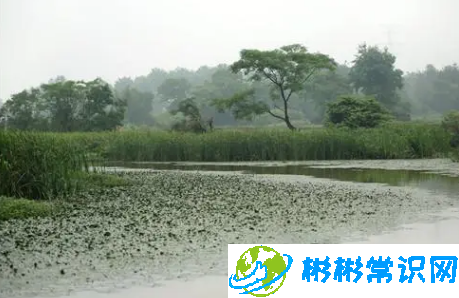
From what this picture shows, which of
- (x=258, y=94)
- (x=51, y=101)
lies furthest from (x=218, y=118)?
(x=51, y=101)

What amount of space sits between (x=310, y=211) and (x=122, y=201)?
11.0ft

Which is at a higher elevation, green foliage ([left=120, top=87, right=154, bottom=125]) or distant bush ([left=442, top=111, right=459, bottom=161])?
green foliage ([left=120, top=87, right=154, bottom=125])

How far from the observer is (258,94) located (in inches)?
2623

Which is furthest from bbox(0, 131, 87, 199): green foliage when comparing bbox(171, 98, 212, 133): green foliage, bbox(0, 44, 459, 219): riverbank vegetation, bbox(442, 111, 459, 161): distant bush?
bbox(171, 98, 212, 133): green foliage

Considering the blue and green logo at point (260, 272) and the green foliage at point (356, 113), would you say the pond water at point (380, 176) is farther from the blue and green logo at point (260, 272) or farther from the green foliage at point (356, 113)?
the green foliage at point (356, 113)

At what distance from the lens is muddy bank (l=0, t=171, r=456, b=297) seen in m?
5.91

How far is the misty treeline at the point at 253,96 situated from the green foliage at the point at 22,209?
2143 cm

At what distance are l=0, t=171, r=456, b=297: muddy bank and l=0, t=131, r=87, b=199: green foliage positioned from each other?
58 cm

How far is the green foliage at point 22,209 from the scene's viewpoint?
885cm

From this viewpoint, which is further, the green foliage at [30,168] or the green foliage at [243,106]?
the green foliage at [243,106]

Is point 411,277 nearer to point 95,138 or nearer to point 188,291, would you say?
point 188,291

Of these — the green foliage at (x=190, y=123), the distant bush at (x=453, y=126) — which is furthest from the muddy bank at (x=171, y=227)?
the green foliage at (x=190, y=123)

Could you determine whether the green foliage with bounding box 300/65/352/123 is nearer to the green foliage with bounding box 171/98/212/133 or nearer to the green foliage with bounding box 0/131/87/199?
the green foliage with bounding box 171/98/212/133

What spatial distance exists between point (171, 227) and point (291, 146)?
16.4m
